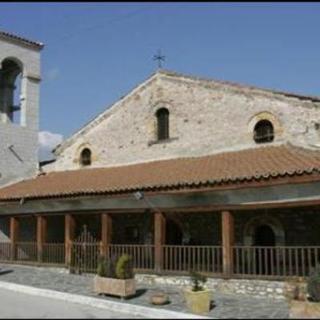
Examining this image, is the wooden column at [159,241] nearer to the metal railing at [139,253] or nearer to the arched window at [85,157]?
the metal railing at [139,253]

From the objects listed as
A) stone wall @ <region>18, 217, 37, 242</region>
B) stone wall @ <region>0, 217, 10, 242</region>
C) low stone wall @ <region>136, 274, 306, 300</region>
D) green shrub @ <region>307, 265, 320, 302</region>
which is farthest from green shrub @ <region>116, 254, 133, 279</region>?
stone wall @ <region>0, 217, 10, 242</region>

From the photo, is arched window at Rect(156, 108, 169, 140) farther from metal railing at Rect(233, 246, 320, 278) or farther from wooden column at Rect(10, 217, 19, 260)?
metal railing at Rect(233, 246, 320, 278)

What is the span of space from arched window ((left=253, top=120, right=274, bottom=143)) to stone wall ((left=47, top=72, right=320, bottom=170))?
0.52 feet

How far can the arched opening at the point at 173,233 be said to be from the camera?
64.5 ft

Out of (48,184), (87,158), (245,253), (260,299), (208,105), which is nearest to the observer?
(260,299)

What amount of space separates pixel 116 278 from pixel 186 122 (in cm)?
852

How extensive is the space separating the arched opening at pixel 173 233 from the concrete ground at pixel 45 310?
21.4ft

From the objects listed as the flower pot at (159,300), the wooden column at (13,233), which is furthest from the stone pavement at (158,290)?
the wooden column at (13,233)

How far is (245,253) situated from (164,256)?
7.68 feet

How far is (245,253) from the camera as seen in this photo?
1600 cm

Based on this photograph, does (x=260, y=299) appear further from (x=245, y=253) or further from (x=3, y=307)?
(x=3, y=307)

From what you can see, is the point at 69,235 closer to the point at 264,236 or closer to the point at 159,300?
the point at 264,236

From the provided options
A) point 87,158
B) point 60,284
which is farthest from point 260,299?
point 87,158

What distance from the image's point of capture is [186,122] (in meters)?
21.0
